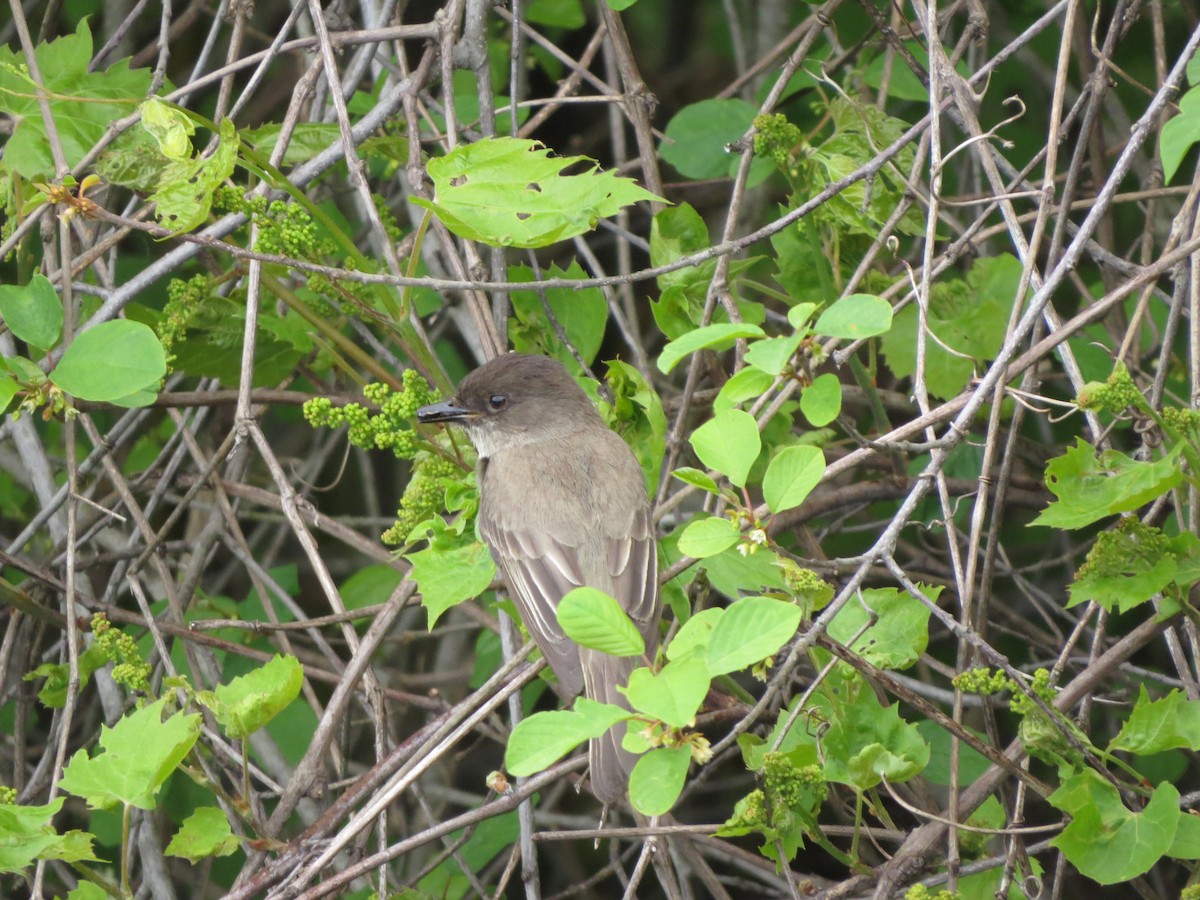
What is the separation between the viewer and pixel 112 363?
299 centimetres

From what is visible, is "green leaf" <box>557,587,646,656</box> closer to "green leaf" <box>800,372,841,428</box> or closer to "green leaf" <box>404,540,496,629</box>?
"green leaf" <box>800,372,841,428</box>

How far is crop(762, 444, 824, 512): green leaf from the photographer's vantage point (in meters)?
2.45

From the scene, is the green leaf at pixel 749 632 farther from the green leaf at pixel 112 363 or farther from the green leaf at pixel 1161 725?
the green leaf at pixel 112 363

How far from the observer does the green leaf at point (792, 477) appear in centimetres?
245

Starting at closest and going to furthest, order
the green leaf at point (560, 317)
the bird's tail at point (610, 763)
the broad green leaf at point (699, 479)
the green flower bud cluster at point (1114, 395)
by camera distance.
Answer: the broad green leaf at point (699, 479) < the green flower bud cluster at point (1114, 395) < the bird's tail at point (610, 763) < the green leaf at point (560, 317)

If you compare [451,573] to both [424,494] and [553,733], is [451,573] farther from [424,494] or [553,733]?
[553,733]

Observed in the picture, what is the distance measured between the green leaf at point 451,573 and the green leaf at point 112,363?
802 mm

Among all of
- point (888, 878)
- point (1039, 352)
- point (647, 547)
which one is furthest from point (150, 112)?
point (888, 878)

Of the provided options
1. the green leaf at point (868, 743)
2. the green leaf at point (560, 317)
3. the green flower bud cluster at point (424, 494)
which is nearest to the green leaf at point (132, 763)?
the green flower bud cluster at point (424, 494)

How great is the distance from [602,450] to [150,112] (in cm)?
186

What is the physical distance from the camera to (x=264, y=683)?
3041 millimetres

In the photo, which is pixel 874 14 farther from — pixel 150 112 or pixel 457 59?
pixel 150 112

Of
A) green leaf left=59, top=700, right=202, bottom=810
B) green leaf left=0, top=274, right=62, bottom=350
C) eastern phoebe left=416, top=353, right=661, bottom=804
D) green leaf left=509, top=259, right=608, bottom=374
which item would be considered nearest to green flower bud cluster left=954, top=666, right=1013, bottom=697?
eastern phoebe left=416, top=353, right=661, bottom=804

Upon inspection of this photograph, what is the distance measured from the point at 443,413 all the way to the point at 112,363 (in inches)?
44.1
